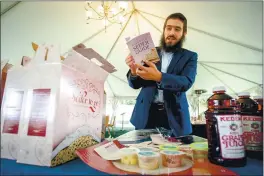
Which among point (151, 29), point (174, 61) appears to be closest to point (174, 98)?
point (174, 61)

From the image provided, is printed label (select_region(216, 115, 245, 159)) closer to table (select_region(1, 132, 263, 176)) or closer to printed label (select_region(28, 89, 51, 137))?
table (select_region(1, 132, 263, 176))

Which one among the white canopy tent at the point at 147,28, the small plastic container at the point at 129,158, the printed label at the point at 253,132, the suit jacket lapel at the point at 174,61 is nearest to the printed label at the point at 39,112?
the small plastic container at the point at 129,158

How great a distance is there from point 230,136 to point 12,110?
0.57 metres

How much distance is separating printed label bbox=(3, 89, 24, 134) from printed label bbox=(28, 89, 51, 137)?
49mm

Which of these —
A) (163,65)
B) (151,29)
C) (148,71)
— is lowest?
(148,71)

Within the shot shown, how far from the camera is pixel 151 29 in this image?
13.5 feet

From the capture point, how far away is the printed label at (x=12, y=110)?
467 mm

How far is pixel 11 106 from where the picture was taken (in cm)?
48

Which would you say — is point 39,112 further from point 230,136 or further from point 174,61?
point 174,61

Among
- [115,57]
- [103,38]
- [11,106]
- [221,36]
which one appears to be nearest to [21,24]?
[103,38]

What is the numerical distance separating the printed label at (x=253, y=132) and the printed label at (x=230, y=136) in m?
0.11

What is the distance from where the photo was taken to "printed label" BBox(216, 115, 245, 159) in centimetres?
43

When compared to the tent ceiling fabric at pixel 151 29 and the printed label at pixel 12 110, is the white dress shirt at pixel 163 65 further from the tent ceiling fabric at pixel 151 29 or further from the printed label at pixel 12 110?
the tent ceiling fabric at pixel 151 29

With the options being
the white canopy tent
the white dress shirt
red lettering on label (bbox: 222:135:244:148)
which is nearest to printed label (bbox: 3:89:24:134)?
red lettering on label (bbox: 222:135:244:148)
